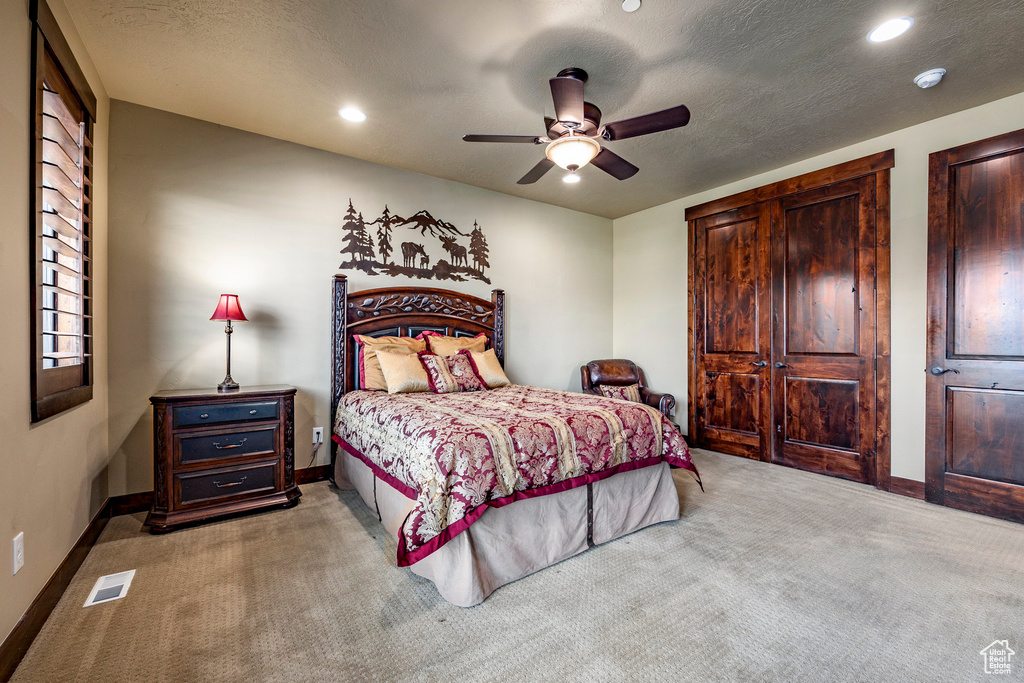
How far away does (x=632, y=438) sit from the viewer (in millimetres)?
2602

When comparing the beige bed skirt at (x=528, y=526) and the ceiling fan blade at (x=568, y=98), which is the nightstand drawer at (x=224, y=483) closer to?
the beige bed skirt at (x=528, y=526)

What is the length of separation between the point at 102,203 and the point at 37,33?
1.33m

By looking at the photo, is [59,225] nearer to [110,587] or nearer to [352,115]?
[110,587]

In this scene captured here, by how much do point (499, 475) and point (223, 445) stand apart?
1.98m

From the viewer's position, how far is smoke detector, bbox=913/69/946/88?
2.66 m

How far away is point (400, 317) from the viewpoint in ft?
13.4

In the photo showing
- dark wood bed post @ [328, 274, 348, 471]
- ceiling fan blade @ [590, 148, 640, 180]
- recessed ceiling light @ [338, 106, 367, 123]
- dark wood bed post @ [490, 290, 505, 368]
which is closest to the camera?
ceiling fan blade @ [590, 148, 640, 180]

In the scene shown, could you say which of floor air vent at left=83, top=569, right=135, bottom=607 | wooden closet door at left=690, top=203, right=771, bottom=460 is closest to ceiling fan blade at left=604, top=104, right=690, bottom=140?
wooden closet door at left=690, top=203, right=771, bottom=460

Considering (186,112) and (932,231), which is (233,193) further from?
(932,231)

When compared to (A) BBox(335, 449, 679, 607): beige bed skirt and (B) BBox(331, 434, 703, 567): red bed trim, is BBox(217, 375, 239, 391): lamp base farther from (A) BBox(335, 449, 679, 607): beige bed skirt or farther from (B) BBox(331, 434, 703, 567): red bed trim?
(A) BBox(335, 449, 679, 607): beige bed skirt

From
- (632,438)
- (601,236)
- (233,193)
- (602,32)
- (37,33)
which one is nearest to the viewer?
(37,33)

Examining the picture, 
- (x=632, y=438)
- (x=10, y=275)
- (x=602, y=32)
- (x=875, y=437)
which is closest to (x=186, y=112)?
(x=10, y=275)

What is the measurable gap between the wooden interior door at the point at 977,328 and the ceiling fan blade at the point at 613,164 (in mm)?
2359

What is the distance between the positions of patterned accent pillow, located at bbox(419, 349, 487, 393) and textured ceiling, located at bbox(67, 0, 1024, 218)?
1.81m
